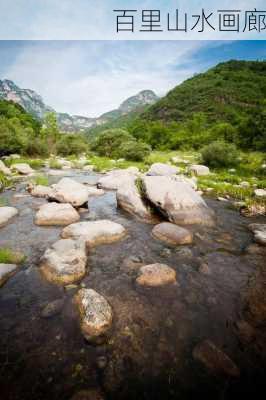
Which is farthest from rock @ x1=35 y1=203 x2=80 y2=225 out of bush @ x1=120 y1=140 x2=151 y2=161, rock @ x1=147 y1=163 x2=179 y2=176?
bush @ x1=120 y1=140 x2=151 y2=161

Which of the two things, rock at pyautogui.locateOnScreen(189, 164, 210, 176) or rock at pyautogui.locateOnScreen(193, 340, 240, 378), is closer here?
rock at pyautogui.locateOnScreen(193, 340, 240, 378)

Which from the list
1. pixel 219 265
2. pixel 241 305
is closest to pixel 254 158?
pixel 219 265

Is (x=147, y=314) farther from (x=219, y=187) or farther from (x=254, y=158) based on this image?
(x=254, y=158)

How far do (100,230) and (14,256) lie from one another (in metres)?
2.52

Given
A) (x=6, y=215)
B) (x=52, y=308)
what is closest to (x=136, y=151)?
(x=6, y=215)

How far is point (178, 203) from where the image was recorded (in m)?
8.65

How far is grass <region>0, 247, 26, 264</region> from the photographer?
5.58m

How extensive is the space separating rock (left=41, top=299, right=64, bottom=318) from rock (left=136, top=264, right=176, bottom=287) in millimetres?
1721

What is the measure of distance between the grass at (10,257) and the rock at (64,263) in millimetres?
703

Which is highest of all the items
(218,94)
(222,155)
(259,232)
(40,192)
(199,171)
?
(218,94)

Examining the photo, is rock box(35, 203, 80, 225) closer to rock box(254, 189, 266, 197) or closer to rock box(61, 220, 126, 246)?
rock box(61, 220, 126, 246)

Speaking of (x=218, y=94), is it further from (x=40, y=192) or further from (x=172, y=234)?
(x=172, y=234)

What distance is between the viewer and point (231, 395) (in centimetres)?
291

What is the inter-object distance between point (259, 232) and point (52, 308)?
690cm
